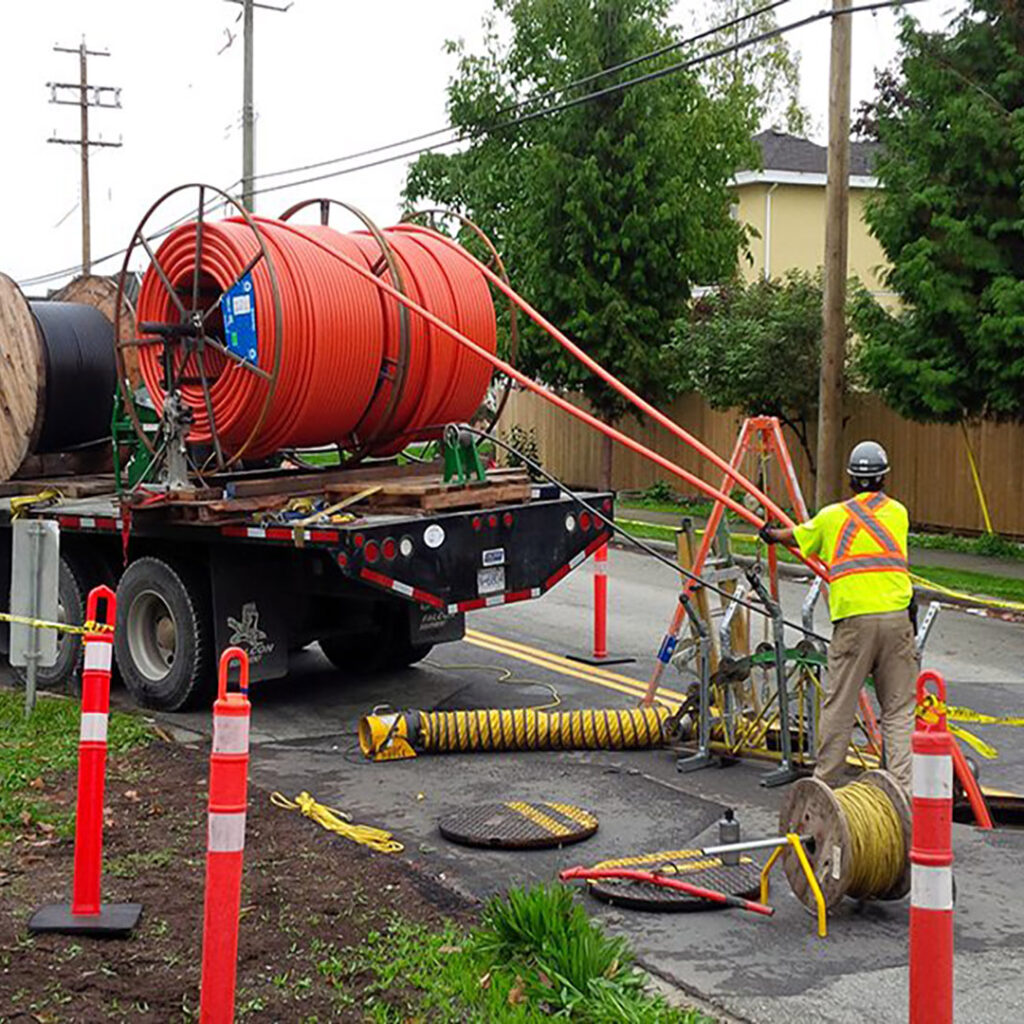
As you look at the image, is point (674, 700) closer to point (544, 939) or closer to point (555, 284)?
point (544, 939)

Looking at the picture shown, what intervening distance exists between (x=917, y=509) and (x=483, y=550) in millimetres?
14496

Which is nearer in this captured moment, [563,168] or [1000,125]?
[1000,125]

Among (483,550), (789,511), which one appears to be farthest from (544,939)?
(789,511)

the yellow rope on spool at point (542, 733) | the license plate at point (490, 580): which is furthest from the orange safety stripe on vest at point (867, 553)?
the license plate at point (490, 580)

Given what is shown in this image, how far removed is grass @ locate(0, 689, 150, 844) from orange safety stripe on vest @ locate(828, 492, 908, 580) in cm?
394

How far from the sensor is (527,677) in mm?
11867

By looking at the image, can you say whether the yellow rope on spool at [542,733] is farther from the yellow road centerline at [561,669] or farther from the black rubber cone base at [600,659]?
the black rubber cone base at [600,659]

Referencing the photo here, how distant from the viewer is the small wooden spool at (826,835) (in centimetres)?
622

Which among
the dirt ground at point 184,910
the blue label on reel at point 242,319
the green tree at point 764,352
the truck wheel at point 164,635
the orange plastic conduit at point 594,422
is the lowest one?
the dirt ground at point 184,910

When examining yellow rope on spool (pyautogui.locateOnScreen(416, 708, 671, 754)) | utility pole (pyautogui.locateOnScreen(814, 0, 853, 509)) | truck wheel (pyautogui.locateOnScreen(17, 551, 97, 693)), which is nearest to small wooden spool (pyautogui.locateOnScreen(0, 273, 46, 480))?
truck wheel (pyautogui.locateOnScreen(17, 551, 97, 693))

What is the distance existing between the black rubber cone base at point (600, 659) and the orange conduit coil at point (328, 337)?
2172 mm

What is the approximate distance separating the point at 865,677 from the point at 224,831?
3.89 m

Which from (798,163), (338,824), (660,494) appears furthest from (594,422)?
(798,163)

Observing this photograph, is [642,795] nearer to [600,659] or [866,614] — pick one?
[866,614]
